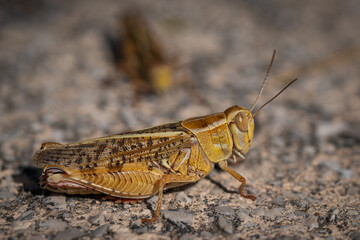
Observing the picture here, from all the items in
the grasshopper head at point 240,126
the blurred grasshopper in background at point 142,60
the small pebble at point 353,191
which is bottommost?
the small pebble at point 353,191

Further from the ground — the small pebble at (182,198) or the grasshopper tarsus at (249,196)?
the grasshopper tarsus at (249,196)

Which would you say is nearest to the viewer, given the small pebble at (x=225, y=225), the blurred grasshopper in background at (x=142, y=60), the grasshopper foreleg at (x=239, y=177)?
the small pebble at (x=225, y=225)

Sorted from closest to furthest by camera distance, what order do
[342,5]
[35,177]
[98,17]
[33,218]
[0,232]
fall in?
[0,232] → [33,218] → [35,177] → [98,17] → [342,5]

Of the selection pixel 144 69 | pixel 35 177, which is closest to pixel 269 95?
pixel 144 69

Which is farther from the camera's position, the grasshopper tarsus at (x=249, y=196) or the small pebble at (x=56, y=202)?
the grasshopper tarsus at (x=249, y=196)

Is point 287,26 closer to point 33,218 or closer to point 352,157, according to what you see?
point 352,157

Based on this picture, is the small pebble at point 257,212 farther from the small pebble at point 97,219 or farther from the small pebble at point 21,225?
the small pebble at point 21,225

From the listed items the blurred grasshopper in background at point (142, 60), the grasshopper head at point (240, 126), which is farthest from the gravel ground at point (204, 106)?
the grasshopper head at point (240, 126)

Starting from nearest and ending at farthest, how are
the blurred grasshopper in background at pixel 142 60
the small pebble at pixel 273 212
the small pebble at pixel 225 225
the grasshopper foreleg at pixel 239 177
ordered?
the small pebble at pixel 225 225, the small pebble at pixel 273 212, the grasshopper foreleg at pixel 239 177, the blurred grasshopper in background at pixel 142 60
